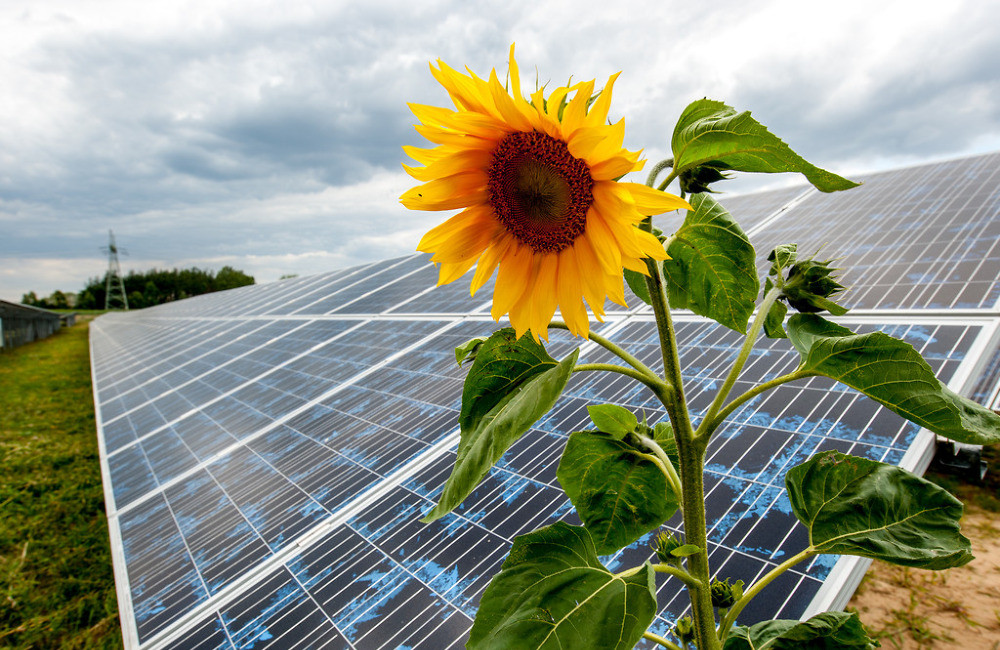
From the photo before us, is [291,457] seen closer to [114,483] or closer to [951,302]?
[114,483]

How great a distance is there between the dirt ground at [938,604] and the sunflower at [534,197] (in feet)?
9.98


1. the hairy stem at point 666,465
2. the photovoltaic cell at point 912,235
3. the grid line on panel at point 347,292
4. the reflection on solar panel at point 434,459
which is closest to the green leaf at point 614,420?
the hairy stem at point 666,465

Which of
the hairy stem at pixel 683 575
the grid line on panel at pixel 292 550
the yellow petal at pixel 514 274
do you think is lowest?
the grid line on panel at pixel 292 550

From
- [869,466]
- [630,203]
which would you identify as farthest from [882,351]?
[630,203]

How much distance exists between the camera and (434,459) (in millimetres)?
3080

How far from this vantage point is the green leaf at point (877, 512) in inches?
37.4

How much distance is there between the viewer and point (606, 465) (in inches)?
44.3

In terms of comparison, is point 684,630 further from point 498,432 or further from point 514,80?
point 514,80

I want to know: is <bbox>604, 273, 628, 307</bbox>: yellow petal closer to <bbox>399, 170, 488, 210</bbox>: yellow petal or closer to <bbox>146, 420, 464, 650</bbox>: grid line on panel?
<bbox>399, 170, 488, 210</bbox>: yellow petal

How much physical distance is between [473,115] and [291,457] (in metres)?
3.72

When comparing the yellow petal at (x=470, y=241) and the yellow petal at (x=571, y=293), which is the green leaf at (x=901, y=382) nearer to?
the yellow petal at (x=571, y=293)

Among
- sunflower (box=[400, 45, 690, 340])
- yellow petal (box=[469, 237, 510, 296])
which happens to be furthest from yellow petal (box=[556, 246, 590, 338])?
yellow petal (box=[469, 237, 510, 296])

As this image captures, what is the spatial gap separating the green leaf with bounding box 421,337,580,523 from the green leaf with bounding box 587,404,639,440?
0.80 ft

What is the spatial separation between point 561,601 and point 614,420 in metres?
0.36
